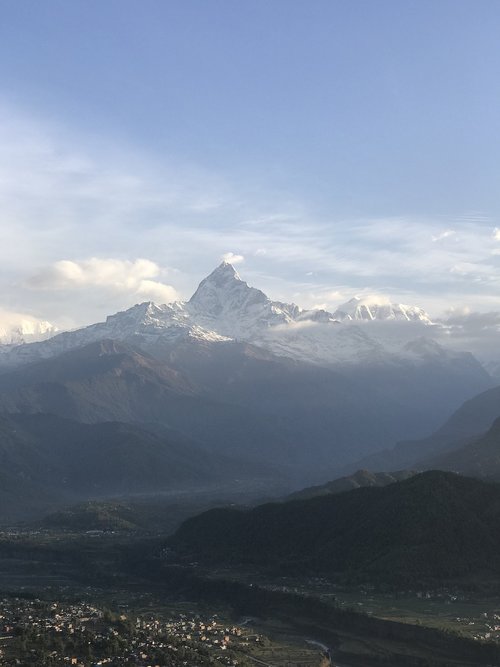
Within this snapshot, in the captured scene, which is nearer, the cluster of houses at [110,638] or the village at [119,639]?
the cluster of houses at [110,638]

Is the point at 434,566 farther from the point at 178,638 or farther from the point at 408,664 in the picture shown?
the point at 178,638

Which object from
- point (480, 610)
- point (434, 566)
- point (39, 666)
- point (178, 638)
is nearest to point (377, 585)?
point (434, 566)

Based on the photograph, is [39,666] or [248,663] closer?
→ [39,666]

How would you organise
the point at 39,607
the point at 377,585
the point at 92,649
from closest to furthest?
the point at 92,649 < the point at 39,607 < the point at 377,585

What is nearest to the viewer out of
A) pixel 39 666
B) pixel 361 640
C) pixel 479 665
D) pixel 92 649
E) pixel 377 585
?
pixel 39 666

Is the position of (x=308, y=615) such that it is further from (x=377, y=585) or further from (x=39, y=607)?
(x=39, y=607)

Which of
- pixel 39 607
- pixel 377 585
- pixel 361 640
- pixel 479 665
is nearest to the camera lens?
pixel 479 665

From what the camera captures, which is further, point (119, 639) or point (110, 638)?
point (110, 638)

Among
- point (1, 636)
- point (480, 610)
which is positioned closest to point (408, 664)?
point (480, 610)

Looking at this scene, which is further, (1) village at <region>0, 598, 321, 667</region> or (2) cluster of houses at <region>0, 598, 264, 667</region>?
(1) village at <region>0, 598, 321, 667</region>
